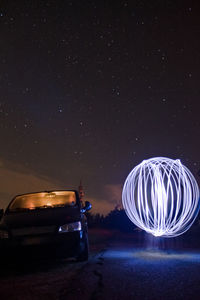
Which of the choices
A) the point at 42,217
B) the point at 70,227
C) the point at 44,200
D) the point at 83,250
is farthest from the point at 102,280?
the point at 44,200

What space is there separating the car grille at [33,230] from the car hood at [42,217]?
3.5 inches

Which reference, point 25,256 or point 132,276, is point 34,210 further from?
point 132,276

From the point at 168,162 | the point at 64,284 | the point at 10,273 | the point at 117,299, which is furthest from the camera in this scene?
the point at 168,162

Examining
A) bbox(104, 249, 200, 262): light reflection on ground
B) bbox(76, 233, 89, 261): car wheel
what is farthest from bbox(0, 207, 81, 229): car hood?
bbox(104, 249, 200, 262): light reflection on ground

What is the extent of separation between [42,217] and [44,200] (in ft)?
4.65

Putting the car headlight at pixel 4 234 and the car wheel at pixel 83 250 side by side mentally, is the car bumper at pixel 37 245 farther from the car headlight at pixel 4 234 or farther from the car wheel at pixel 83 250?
the car wheel at pixel 83 250

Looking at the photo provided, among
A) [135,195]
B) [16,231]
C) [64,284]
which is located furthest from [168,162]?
[64,284]

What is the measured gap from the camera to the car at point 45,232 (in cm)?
667

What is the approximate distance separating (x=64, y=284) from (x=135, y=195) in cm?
899

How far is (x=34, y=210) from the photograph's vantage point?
7.71 metres

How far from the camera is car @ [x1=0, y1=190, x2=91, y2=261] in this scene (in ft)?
21.9

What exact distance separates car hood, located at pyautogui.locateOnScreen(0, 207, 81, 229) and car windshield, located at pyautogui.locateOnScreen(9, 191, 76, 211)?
1.89 ft

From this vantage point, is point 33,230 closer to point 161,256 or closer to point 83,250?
point 83,250

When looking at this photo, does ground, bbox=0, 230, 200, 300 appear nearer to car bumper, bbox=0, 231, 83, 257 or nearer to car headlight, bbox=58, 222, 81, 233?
car bumper, bbox=0, 231, 83, 257
